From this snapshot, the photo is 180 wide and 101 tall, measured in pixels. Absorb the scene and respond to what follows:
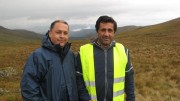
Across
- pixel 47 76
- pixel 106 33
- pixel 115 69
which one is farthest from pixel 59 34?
pixel 115 69

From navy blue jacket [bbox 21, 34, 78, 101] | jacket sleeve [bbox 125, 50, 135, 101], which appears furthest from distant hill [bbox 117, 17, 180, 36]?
navy blue jacket [bbox 21, 34, 78, 101]

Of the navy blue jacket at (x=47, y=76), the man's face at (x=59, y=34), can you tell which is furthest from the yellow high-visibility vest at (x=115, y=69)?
the man's face at (x=59, y=34)

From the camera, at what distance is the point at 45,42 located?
4332mm

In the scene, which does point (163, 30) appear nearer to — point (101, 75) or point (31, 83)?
point (101, 75)

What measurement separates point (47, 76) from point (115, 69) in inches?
43.2

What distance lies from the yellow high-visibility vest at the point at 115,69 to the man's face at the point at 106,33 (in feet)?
0.56

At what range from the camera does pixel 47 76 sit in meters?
4.23

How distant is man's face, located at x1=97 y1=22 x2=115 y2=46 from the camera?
15.4 feet

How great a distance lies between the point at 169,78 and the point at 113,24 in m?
10.6

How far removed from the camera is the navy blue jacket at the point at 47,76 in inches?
162

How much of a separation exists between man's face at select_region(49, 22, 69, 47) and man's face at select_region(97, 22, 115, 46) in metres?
0.57

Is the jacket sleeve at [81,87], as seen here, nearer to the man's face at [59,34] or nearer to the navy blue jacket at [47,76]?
the navy blue jacket at [47,76]

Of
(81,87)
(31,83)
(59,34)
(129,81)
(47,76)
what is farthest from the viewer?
(129,81)

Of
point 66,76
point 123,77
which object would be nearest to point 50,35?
point 66,76
